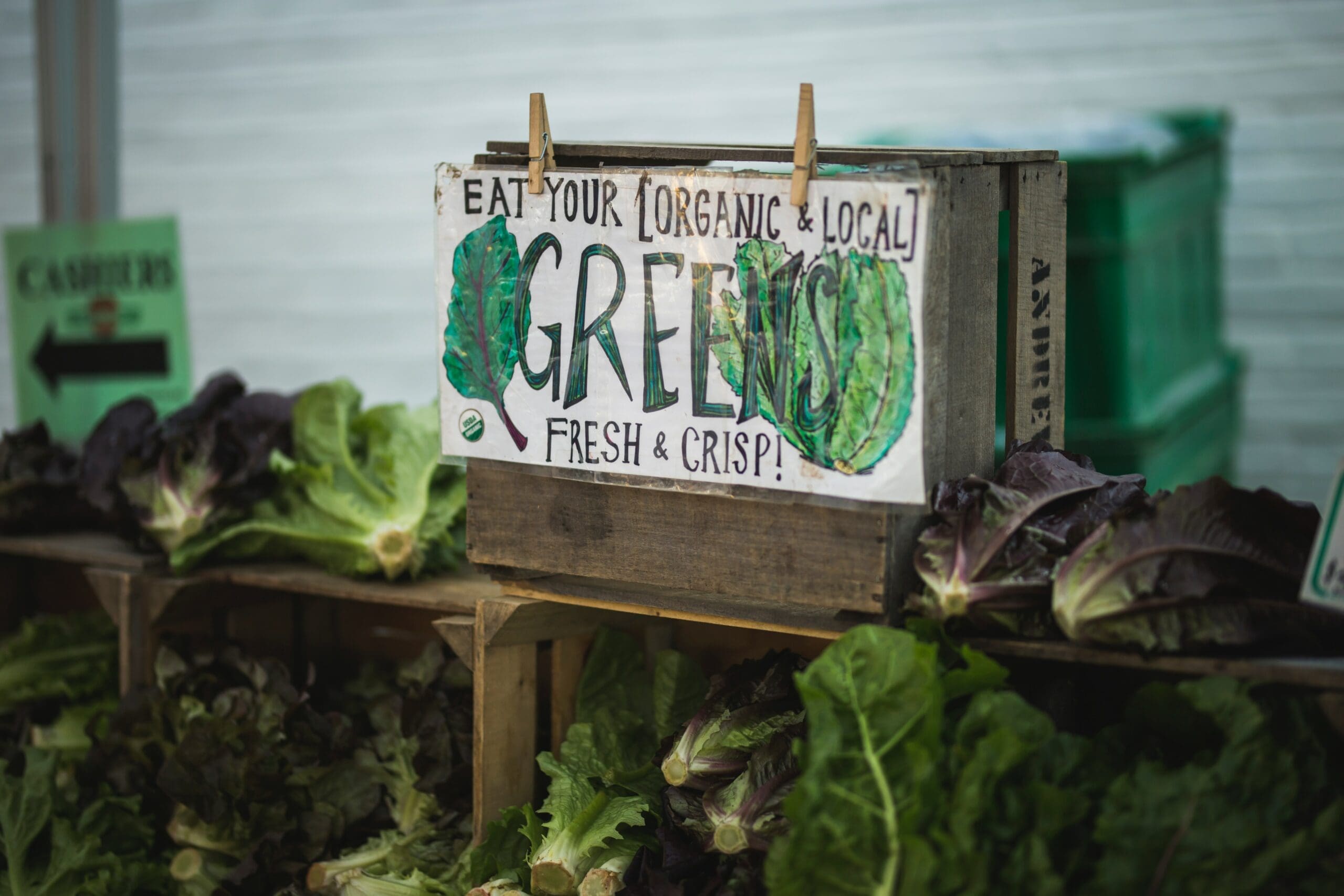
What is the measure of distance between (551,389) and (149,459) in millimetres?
1332

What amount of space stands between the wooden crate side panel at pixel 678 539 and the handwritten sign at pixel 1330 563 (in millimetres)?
626

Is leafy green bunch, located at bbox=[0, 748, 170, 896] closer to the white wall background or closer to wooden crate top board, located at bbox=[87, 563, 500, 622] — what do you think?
wooden crate top board, located at bbox=[87, 563, 500, 622]

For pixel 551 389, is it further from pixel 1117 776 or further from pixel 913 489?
pixel 1117 776

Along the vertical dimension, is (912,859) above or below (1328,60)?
below

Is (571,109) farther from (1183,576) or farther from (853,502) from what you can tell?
(1183,576)

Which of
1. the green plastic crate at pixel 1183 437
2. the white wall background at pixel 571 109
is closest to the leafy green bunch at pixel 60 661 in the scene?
the green plastic crate at pixel 1183 437

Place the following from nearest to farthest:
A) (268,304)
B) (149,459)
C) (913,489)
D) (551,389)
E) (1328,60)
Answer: (913,489) → (551,389) → (149,459) → (1328,60) → (268,304)

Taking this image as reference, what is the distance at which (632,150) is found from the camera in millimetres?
2281

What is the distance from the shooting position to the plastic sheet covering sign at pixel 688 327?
1.96 m

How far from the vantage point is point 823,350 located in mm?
2004

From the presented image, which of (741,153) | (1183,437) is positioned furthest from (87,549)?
(1183,437)

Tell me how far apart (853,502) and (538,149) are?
→ 85cm

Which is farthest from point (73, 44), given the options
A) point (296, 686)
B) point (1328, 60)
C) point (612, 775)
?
point (1328, 60)

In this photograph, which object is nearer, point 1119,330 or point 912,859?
point 912,859
